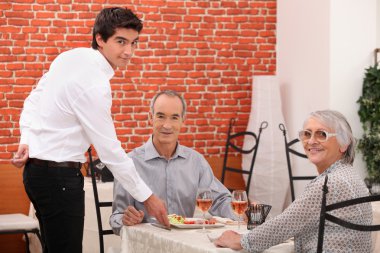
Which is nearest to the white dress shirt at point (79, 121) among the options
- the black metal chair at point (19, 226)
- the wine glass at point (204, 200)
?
the wine glass at point (204, 200)

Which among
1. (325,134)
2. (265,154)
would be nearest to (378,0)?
(265,154)

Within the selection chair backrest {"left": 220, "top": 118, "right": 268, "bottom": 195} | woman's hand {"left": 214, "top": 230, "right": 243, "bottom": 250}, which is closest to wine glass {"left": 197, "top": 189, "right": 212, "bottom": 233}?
woman's hand {"left": 214, "top": 230, "right": 243, "bottom": 250}

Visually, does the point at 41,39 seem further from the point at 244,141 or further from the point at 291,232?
the point at 291,232

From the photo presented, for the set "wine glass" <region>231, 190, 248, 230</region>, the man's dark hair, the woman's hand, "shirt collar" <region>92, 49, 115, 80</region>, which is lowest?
the woman's hand

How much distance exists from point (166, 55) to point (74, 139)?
3973 millimetres

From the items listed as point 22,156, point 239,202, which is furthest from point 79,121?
point 239,202

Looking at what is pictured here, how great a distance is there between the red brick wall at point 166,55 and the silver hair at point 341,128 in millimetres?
4281

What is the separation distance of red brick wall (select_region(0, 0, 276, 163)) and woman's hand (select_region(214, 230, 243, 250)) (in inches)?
165

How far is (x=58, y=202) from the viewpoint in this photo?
9.90 feet

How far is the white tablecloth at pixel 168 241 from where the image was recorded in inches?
105

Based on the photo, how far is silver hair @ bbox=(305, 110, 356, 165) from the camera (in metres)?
2.63

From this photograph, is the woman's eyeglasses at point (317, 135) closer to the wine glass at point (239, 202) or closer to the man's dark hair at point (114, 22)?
the wine glass at point (239, 202)

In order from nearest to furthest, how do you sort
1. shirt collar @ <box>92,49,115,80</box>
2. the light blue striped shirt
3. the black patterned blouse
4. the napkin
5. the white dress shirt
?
1. the black patterned blouse
2. the white dress shirt
3. shirt collar @ <box>92,49,115,80</box>
4. the napkin
5. the light blue striped shirt

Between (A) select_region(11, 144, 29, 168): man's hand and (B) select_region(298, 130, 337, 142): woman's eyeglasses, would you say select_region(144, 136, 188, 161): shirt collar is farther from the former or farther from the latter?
(B) select_region(298, 130, 337, 142): woman's eyeglasses
